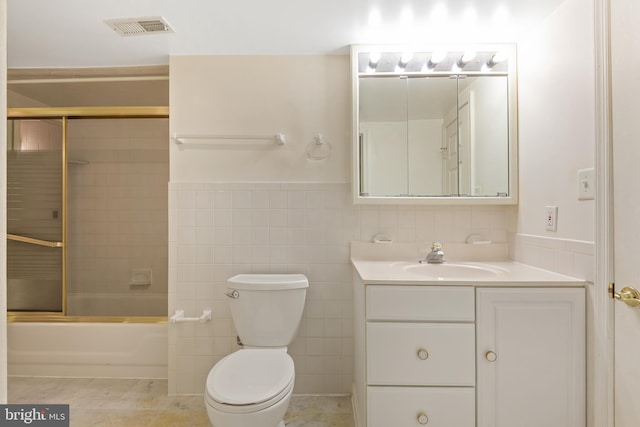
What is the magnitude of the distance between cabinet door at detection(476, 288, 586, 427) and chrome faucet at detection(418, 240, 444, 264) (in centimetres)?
47

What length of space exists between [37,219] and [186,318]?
1.42 m

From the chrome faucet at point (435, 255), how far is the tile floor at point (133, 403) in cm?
94

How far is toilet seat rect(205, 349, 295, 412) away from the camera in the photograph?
4.14 feet

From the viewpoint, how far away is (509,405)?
4.43 feet

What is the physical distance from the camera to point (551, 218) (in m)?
1.54

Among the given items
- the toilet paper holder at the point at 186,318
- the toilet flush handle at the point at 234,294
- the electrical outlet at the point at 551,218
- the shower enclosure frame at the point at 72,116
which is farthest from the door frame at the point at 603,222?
the shower enclosure frame at the point at 72,116

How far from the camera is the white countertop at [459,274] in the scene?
136 cm

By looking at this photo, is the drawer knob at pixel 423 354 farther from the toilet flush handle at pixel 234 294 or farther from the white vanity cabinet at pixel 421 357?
the toilet flush handle at pixel 234 294

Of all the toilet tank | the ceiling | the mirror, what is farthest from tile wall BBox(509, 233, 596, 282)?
the toilet tank

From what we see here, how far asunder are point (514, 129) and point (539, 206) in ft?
1.52

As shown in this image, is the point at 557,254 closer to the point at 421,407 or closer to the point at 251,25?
the point at 421,407

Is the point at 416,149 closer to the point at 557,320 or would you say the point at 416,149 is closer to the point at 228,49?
the point at 557,320

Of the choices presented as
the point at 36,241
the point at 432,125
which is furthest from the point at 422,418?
the point at 36,241

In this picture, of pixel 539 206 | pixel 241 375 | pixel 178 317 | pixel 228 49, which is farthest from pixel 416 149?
pixel 178 317
